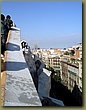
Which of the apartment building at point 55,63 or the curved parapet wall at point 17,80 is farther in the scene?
the apartment building at point 55,63

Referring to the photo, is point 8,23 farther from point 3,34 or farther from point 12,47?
point 12,47

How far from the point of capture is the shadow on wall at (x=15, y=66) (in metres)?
2.26

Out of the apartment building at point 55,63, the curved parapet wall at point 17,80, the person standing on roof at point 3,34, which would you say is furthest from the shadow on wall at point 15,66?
the apartment building at point 55,63

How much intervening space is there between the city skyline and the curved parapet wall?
130 mm

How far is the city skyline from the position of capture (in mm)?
2266

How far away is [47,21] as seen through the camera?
2309mm

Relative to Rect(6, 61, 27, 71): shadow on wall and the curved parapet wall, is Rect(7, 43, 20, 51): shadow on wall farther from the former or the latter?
Rect(6, 61, 27, 71): shadow on wall

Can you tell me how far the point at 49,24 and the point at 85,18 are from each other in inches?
14.4

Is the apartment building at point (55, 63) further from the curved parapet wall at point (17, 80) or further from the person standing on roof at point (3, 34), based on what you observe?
the person standing on roof at point (3, 34)

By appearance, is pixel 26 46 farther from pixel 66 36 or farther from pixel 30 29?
pixel 66 36

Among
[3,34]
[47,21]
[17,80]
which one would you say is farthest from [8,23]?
[17,80]

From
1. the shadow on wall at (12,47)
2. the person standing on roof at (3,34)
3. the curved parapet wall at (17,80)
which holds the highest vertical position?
the person standing on roof at (3,34)

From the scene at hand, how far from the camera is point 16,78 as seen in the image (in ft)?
7.38

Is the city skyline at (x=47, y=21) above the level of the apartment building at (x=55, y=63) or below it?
above
